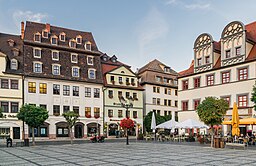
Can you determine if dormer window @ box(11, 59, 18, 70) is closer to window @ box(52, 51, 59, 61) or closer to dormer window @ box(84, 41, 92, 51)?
window @ box(52, 51, 59, 61)

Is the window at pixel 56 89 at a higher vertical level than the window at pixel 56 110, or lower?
higher

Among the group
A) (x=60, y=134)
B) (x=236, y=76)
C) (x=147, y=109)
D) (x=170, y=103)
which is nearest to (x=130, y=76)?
(x=147, y=109)

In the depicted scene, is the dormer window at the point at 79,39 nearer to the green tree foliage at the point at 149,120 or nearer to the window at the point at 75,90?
the window at the point at 75,90

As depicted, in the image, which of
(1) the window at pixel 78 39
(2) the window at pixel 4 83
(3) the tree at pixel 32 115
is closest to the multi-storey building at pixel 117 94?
(1) the window at pixel 78 39

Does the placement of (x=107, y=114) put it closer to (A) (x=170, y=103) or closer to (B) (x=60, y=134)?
(B) (x=60, y=134)

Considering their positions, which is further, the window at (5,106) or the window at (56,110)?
the window at (56,110)

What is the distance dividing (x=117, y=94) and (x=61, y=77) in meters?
11.0

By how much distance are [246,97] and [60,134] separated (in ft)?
90.2

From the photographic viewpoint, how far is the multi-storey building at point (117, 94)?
1933 inches

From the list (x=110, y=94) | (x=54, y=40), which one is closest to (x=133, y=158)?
(x=110, y=94)

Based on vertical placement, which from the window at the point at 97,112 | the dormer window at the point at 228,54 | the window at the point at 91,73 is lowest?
the window at the point at 97,112

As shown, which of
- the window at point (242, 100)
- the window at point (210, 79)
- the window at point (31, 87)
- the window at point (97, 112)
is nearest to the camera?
the window at point (242, 100)

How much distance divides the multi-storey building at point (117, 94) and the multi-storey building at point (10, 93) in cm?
1457

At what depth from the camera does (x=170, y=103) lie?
5894 cm
